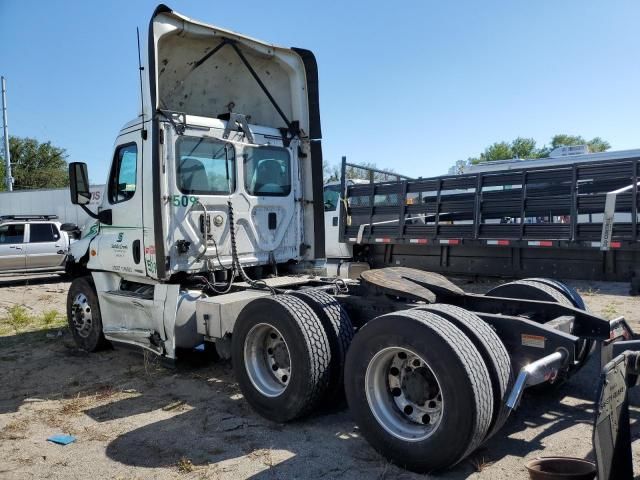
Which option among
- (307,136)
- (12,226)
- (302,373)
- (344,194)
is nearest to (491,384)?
(302,373)

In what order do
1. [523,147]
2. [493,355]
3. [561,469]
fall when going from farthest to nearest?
[523,147] → [493,355] → [561,469]

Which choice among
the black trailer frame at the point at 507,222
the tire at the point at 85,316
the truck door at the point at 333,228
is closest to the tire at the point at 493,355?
the tire at the point at 85,316

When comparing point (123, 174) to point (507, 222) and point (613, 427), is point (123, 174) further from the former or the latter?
point (507, 222)

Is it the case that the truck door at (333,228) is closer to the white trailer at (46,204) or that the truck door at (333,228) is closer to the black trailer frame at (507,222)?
the black trailer frame at (507,222)

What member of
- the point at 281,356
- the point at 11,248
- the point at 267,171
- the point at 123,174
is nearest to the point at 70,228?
the point at 123,174

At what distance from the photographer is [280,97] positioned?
6.94 m

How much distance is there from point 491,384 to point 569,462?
61 centimetres

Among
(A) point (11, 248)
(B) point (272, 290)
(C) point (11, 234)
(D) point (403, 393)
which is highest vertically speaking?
(C) point (11, 234)

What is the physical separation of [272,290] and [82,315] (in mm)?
3080

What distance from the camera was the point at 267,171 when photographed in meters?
6.57

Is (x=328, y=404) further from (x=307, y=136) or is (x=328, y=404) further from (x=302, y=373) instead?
(x=307, y=136)

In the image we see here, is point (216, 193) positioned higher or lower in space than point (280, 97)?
lower

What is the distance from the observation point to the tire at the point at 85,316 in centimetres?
683

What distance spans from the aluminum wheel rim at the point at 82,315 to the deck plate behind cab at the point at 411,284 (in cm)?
399
